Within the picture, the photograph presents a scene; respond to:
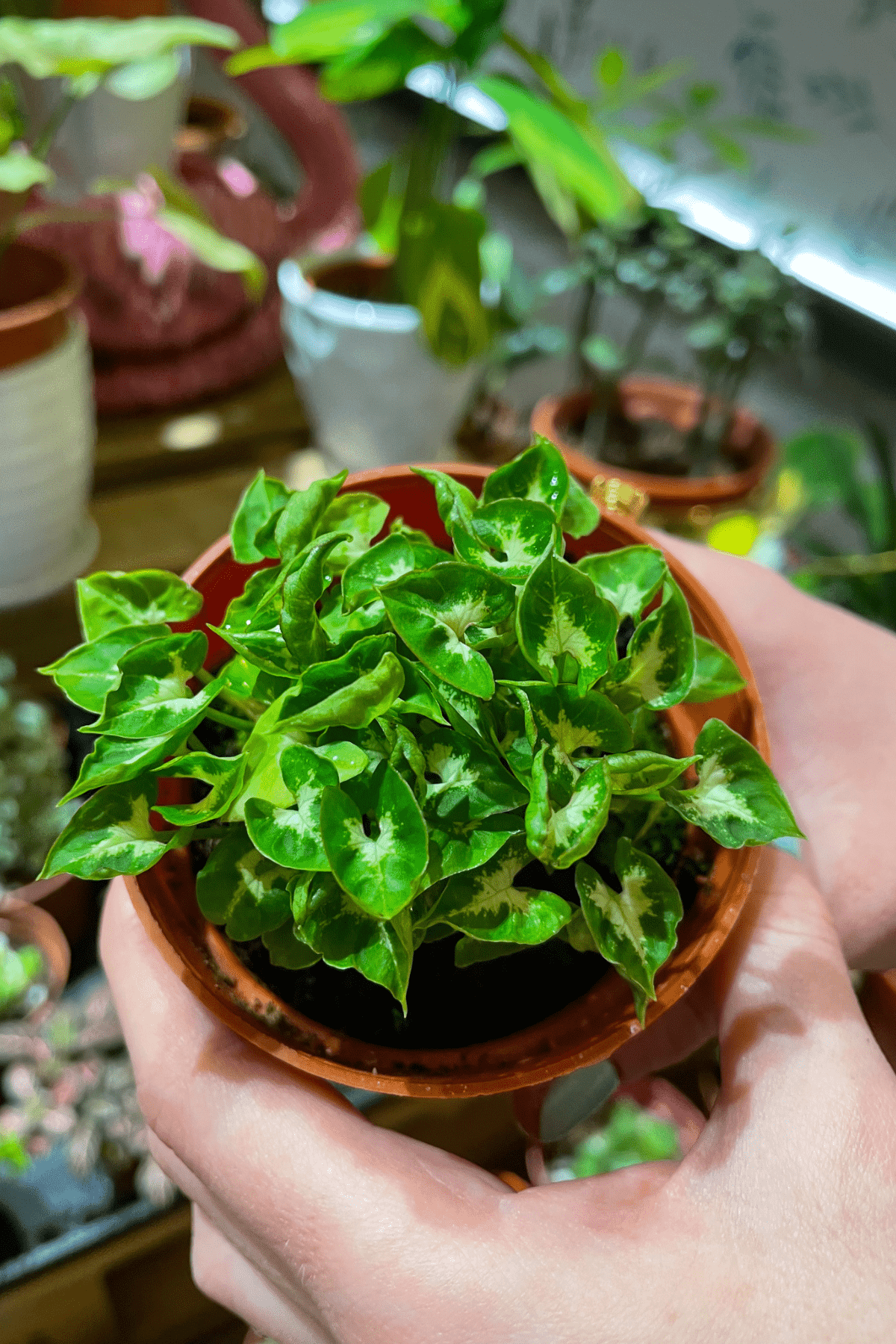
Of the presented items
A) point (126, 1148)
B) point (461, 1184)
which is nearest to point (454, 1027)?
point (461, 1184)

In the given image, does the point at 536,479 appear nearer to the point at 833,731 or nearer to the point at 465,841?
the point at 465,841

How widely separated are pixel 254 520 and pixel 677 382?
3.61 ft

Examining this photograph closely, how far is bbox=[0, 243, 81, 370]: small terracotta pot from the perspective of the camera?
0.70 m

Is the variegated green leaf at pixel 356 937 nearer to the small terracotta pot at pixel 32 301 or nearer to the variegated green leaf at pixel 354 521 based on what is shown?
the variegated green leaf at pixel 354 521

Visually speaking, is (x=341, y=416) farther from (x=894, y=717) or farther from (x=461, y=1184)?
(x=461, y=1184)

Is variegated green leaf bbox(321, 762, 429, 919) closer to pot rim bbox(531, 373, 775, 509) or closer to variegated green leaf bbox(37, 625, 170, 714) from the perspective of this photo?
variegated green leaf bbox(37, 625, 170, 714)

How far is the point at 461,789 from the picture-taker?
0.33 metres

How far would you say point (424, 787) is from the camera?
1.07 feet

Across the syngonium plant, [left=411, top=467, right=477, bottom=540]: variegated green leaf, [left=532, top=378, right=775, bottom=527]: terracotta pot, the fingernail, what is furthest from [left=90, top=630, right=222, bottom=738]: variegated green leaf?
[left=532, top=378, right=775, bottom=527]: terracotta pot

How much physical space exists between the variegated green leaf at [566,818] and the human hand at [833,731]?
28cm

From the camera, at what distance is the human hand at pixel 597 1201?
0.32 metres

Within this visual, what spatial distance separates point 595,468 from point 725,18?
60cm

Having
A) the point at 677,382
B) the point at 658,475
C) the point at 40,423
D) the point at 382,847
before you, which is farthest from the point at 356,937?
the point at 677,382

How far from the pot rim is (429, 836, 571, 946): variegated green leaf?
0.73 meters
